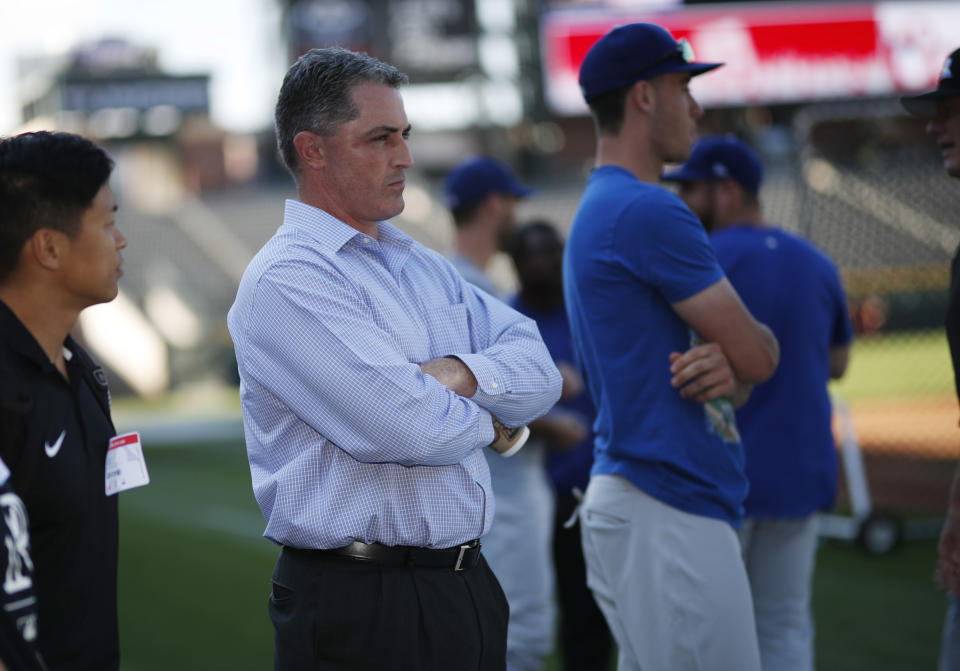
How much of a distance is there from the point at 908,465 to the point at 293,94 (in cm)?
954

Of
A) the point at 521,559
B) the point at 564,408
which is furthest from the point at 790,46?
the point at 521,559

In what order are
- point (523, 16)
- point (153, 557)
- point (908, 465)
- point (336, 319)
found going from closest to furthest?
point (336, 319) → point (153, 557) → point (908, 465) → point (523, 16)

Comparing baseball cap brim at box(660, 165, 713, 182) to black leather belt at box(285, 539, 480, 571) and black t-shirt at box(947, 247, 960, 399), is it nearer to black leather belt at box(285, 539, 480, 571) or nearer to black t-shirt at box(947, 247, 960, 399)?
black t-shirt at box(947, 247, 960, 399)

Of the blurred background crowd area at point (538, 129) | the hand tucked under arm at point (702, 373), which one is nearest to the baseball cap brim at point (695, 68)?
the hand tucked under arm at point (702, 373)

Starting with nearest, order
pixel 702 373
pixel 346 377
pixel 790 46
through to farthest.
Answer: pixel 346 377, pixel 702 373, pixel 790 46

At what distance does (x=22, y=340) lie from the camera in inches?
79.2

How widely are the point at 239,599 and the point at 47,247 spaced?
510 centimetres

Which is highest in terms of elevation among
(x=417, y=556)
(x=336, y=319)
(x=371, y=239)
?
(x=371, y=239)

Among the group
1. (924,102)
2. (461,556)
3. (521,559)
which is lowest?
(521,559)

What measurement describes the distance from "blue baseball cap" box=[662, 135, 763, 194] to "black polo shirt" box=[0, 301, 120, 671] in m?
2.39

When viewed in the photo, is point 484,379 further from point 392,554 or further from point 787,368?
point 787,368

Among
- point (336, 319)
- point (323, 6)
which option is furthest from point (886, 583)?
point (323, 6)

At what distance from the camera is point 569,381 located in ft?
13.8

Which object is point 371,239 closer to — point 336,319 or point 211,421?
point 336,319
